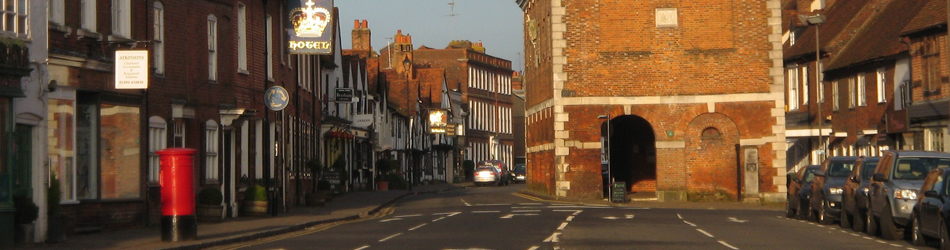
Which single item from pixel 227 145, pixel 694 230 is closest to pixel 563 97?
pixel 227 145

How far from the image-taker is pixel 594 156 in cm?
4300

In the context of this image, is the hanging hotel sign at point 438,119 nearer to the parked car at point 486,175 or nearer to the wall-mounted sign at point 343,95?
the parked car at point 486,175

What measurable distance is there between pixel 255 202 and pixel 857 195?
47.6 feet

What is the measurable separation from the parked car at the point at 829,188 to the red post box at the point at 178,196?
1357cm

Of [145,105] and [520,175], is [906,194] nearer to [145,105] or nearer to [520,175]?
[145,105]

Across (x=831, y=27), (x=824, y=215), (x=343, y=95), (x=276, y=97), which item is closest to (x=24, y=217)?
(x=276, y=97)

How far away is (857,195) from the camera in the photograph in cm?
2270

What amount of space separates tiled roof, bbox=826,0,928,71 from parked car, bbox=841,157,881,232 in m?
18.6

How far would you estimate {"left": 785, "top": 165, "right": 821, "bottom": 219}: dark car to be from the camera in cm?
2769

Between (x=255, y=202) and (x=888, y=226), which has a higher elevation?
(x=255, y=202)

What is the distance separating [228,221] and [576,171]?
18830mm

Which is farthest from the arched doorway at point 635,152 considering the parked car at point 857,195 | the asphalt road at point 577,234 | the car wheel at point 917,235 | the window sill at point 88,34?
the window sill at point 88,34

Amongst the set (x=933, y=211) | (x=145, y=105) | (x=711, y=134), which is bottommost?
→ (x=933, y=211)

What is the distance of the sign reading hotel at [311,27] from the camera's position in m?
31.6
